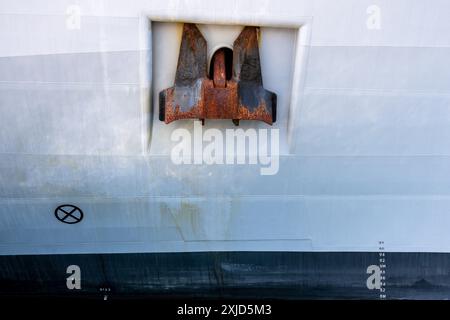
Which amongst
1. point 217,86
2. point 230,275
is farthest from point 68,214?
point 217,86

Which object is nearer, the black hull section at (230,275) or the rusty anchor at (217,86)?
the rusty anchor at (217,86)

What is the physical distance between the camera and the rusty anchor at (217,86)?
2727mm

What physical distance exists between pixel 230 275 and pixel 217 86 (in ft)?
5.08

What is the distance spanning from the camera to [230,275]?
3.63m

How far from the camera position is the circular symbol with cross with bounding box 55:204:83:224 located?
3.21 meters

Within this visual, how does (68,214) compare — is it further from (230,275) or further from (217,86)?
(217,86)

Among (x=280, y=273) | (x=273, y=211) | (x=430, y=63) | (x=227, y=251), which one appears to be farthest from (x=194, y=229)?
(x=430, y=63)

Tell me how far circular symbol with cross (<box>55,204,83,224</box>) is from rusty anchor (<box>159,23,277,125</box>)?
92 cm

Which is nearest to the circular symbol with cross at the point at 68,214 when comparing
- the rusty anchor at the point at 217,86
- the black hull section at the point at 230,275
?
the black hull section at the point at 230,275

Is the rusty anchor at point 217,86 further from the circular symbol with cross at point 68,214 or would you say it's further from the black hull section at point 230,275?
the black hull section at point 230,275

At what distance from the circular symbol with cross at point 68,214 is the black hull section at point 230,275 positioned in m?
0.33

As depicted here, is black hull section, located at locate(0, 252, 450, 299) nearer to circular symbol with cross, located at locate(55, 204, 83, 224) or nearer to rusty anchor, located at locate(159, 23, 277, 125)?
circular symbol with cross, located at locate(55, 204, 83, 224)

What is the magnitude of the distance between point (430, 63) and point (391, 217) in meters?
1.07

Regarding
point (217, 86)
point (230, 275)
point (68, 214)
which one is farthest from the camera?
point (230, 275)
